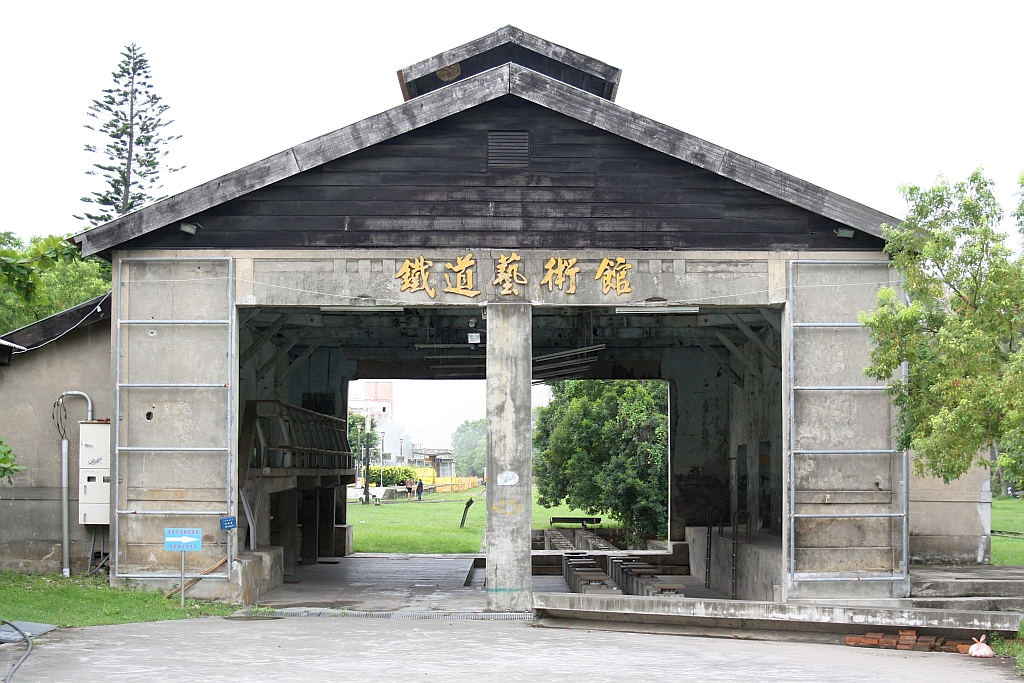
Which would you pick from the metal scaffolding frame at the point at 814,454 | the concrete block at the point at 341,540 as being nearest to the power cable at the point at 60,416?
the concrete block at the point at 341,540

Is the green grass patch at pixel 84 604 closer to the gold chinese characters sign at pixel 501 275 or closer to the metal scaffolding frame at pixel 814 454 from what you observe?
the gold chinese characters sign at pixel 501 275

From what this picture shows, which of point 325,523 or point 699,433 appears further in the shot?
point 325,523

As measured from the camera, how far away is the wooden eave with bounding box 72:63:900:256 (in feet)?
46.8

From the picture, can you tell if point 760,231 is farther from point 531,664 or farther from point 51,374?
point 51,374

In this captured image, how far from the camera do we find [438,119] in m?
14.4

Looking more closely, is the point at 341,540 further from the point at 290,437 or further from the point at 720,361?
the point at 720,361

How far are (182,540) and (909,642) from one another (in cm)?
902

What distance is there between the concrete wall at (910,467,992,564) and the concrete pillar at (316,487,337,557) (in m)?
12.8

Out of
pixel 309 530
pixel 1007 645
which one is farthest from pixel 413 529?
pixel 1007 645

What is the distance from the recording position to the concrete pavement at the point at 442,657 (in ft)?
30.8

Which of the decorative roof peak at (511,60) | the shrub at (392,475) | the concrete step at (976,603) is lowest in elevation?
the shrub at (392,475)

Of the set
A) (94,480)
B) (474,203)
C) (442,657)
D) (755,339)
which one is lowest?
(442,657)

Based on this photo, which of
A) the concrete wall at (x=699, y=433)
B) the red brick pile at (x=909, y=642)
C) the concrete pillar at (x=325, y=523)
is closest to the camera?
the red brick pile at (x=909, y=642)

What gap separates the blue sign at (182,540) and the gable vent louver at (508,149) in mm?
6346
